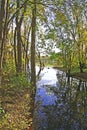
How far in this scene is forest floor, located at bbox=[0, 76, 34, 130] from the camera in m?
11.0

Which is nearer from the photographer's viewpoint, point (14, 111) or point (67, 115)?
point (14, 111)

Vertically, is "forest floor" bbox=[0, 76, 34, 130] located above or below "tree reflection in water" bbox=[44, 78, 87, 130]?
above

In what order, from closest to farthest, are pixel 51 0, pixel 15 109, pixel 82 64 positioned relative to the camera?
pixel 15 109 → pixel 51 0 → pixel 82 64

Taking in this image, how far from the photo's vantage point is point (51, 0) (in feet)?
51.8

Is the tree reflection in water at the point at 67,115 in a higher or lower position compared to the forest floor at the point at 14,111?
lower

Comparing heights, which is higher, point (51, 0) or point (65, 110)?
point (51, 0)

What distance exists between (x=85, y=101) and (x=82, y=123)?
8.70m

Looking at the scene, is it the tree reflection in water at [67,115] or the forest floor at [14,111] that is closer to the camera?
the forest floor at [14,111]

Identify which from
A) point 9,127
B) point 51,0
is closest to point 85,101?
point 51,0

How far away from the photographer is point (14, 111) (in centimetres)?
1355

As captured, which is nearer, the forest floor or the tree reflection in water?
the forest floor

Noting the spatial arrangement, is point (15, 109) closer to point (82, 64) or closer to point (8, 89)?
point (8, 89)

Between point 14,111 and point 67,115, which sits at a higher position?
point 14,111

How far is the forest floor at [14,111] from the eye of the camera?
11023mm
